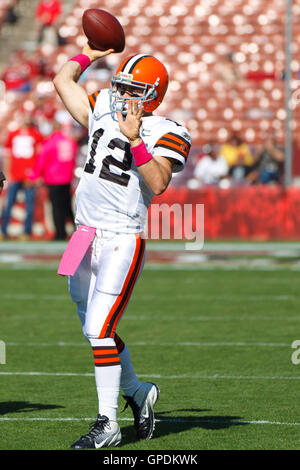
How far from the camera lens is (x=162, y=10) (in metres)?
26.0

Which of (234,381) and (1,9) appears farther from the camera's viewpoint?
(1,9)

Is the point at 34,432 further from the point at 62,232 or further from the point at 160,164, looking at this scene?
the point at 62,232

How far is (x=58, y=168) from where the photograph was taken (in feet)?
54.1

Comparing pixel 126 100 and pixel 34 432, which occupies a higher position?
pixel 126 100

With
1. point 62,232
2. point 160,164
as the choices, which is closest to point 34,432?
point 160,164

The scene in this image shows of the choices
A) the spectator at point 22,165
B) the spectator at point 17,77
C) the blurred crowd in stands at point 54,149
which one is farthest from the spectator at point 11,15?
the spectator at point 22,165

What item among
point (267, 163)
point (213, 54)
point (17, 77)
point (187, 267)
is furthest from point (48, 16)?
point (187, 267)

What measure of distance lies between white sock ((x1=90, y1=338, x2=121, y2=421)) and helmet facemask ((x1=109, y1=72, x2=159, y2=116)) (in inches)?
41.9

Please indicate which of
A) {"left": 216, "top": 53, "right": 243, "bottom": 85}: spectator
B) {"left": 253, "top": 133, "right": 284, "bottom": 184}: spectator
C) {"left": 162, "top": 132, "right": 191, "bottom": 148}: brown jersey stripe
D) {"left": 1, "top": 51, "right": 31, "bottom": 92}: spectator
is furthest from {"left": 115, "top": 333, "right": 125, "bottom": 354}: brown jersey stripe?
{"left": 1, "top": 51, "right": 31, "bottom": 92}: spectator

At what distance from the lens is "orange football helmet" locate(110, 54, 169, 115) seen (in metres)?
4.83

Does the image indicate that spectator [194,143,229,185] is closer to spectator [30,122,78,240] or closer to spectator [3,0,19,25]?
spectator [30,122,78,240]

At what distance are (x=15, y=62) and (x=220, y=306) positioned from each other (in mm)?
16603

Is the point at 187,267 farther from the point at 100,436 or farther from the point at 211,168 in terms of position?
the point at 100,436

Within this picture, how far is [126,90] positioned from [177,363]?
9.20ft
